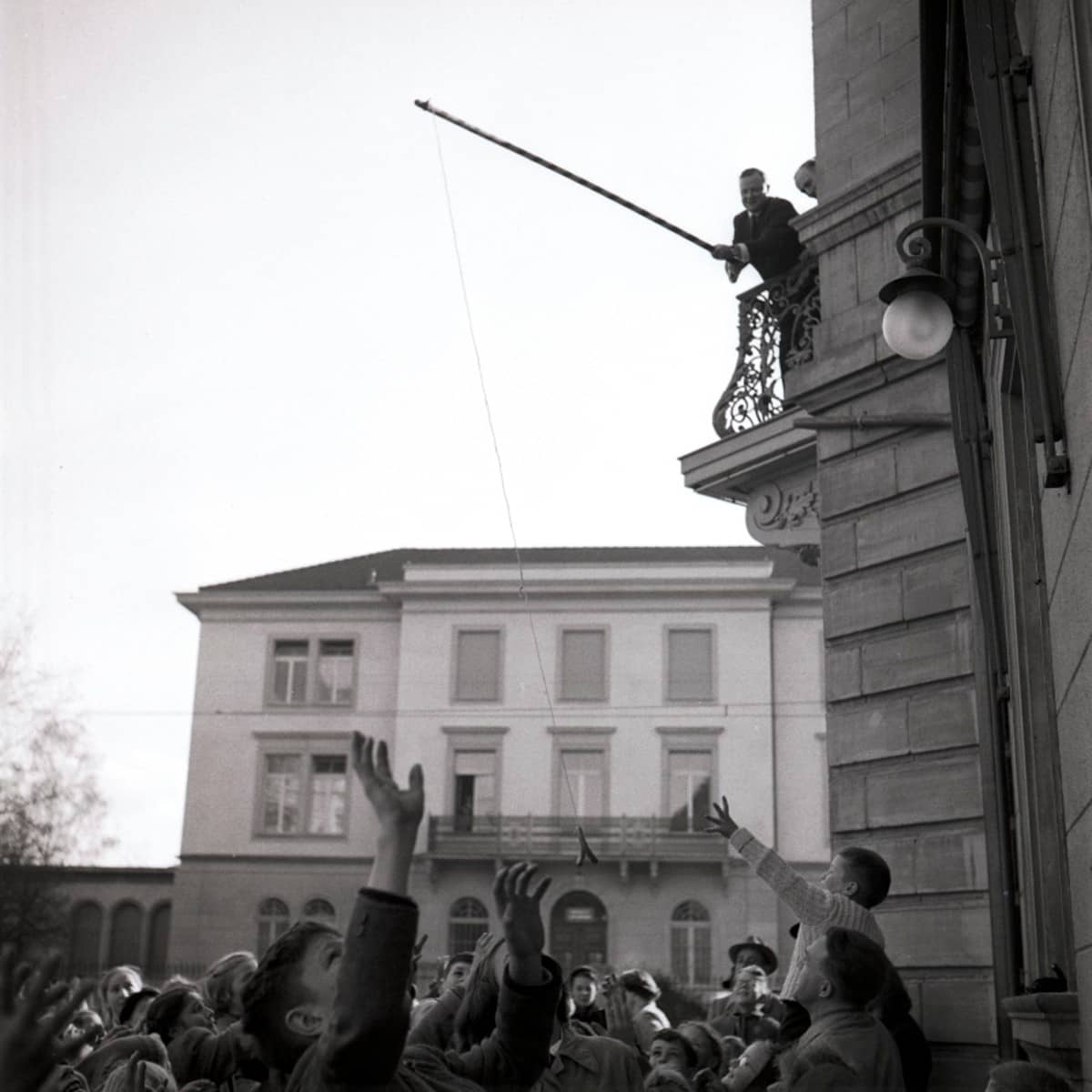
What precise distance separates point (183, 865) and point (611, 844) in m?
12.6

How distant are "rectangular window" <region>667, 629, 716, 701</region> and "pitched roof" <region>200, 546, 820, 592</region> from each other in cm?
249

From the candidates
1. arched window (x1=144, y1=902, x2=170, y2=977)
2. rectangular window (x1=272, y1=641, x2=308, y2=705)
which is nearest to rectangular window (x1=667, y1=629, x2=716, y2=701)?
rectangular window (x1=272, y1=641, x2=308, y2=705)

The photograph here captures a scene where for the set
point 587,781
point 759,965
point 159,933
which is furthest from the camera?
point 159,933

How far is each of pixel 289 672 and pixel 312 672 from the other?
770mm

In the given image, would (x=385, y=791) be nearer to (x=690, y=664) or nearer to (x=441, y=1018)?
(x=441, y=1018)

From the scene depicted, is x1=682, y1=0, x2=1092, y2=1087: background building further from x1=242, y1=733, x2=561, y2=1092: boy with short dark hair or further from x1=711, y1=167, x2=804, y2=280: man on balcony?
x1=242, y1=733, x2=561, y2=1092: boy with short dark hair

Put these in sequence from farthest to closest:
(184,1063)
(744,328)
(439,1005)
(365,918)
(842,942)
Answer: (744,328), (184,1063), (439,1005), (842,942), (365,918)

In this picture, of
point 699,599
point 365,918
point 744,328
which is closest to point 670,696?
Answer: point 699,599

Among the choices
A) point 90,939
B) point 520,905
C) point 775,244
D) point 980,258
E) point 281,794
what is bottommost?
point 90,939

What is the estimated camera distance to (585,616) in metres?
44.1

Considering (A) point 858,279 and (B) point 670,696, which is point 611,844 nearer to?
(B) point 670,696

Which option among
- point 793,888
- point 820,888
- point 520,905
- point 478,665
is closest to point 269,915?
point 478,665

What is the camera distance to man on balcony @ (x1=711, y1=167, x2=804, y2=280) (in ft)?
35.7

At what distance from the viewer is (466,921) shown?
140ft
